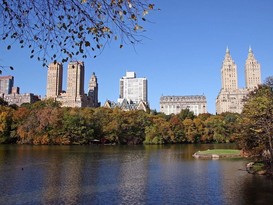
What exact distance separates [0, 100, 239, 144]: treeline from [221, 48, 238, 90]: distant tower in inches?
3624

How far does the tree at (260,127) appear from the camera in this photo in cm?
2559

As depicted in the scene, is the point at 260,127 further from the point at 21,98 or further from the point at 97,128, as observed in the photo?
the point at 21,98

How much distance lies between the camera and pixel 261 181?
885 inches

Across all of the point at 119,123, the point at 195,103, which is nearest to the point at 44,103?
the point at 119,123

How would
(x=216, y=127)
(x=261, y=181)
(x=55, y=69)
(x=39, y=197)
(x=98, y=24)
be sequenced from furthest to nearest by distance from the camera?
(x=55, y=69)
(x=216, y=127)
(x=261, y=181)
(x=39, y=197)
(x=98, y=24)

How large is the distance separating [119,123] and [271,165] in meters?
59.2

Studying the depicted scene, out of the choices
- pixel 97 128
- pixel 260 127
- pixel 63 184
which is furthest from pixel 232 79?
pixel 63 184

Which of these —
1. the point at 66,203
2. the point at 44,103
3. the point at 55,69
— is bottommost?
the point at 66,203

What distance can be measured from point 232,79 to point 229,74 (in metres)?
3.84

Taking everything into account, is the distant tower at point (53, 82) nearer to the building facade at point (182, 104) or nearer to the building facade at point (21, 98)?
the building facade at point (21, 98)

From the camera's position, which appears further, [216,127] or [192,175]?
[216,127]

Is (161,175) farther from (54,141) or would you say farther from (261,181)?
(54,141)

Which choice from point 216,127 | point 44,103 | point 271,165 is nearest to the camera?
point 271,165

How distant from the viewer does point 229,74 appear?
186 m
